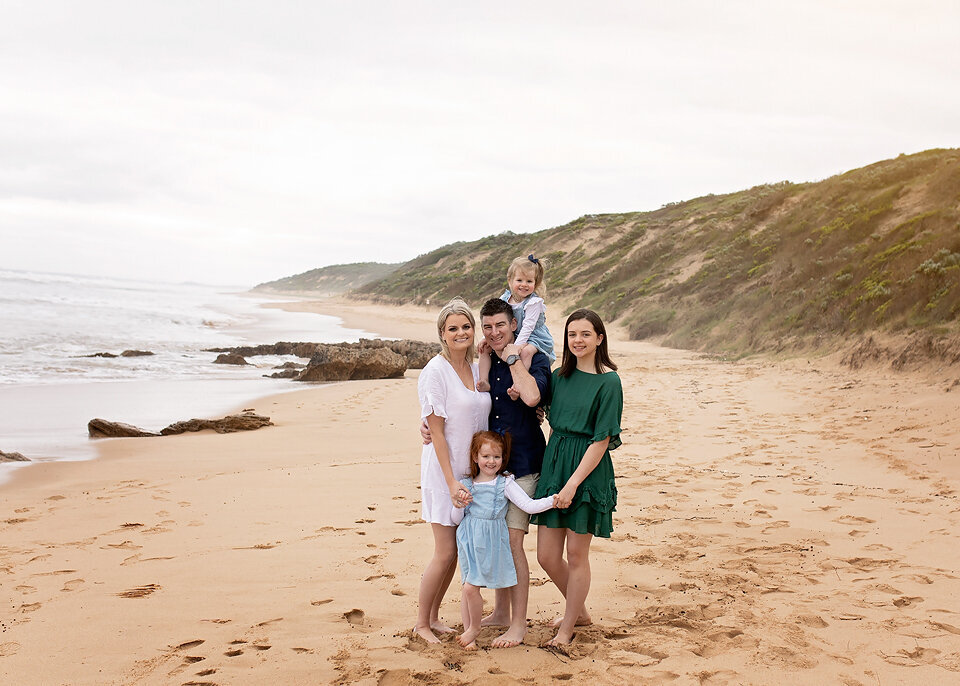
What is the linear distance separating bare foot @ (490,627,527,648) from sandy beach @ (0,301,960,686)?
0.07 m

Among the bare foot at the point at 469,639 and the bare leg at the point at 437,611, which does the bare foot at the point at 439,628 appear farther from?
the bare foot at the point at 469,639

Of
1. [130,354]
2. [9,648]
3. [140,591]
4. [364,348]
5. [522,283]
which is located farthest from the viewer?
[130,354]

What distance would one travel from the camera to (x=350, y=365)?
579 inches

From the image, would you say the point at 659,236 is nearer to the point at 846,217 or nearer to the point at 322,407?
the point at 846,217

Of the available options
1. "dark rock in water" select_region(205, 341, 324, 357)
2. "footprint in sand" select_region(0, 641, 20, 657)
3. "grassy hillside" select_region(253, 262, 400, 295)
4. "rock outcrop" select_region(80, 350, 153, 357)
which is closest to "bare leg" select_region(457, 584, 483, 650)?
"footprint in sand" select_region(0, 641, 20, 657)

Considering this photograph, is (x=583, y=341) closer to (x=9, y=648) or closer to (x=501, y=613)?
(x=501, y=613)

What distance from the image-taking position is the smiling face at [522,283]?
3.86 metres

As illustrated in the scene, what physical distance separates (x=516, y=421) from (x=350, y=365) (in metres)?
11.5

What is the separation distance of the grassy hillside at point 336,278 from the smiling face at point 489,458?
101434 mm

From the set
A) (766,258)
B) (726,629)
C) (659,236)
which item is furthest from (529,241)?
(726,629)

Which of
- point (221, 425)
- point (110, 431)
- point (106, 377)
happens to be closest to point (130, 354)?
point (106, 377)

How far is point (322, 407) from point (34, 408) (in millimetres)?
4236


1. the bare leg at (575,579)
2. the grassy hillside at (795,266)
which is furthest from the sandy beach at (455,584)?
the grassy hillside at (795,266)

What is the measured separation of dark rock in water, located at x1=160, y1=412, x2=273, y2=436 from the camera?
30.1ft
